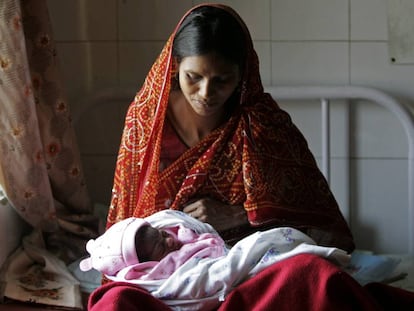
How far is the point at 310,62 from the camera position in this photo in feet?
7.06

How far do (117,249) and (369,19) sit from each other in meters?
1.14

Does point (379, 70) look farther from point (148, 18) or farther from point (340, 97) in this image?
point (148, 18)

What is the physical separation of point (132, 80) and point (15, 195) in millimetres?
563

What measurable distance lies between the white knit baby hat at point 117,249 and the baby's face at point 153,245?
2 cm

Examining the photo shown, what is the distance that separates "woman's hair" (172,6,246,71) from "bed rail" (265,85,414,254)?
0.51 metres

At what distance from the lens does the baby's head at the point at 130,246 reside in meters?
Result: 1.37

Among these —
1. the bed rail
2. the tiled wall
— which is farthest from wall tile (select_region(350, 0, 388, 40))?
the bed rail

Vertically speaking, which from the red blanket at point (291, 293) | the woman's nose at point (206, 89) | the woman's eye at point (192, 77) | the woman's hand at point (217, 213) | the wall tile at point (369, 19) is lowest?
the red blanket at point (291, 293)

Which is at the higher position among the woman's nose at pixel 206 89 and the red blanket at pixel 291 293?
the woman's nose at pixel 206 89

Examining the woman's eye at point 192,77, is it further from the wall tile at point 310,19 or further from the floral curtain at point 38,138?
the wall tile at point 310,19

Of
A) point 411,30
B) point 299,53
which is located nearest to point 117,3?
point 299,53

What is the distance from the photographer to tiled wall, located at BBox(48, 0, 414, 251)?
2.13 metres

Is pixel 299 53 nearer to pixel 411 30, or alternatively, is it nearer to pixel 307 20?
pixel 307 20

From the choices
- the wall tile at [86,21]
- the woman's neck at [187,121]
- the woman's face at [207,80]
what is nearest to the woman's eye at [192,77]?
the woman's face at [207,80]
